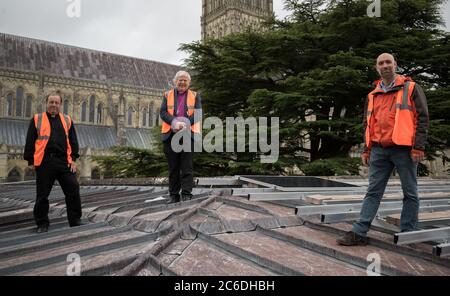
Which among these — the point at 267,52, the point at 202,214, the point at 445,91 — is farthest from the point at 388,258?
the point at 267,52

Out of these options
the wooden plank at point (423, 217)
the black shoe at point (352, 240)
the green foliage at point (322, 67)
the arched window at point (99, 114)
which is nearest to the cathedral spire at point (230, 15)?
the arched window at point (99, 114)

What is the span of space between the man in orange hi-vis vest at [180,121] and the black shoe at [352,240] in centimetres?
234

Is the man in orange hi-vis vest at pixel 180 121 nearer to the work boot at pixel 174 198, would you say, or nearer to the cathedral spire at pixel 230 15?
the work boot at pixel 174 198

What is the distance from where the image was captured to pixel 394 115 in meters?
3.29

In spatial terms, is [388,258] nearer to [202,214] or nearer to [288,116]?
[202,214]

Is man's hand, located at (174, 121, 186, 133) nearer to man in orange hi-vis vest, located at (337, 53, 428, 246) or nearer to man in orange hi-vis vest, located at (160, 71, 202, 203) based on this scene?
man in orange hi-vis vest, located at (160, 71, 202, 203)

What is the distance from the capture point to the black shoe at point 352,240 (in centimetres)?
304

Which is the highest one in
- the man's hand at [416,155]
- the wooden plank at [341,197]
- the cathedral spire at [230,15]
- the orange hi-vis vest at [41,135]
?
the cathedral spire at [230,15]

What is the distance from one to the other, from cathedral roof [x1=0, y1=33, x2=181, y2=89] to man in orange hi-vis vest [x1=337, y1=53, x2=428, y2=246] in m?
38.5

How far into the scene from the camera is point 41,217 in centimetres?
418

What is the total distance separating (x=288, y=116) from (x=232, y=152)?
2.40m

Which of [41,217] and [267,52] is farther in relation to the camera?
[267,52]

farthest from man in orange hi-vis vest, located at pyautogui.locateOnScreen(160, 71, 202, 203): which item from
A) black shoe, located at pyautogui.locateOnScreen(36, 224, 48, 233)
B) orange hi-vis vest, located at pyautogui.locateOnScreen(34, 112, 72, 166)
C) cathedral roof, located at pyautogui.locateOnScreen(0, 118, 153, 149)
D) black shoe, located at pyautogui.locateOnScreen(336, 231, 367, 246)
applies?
cathedral roof, located at pyautogui.locateOnScreen(0, 118, 153, 149)
